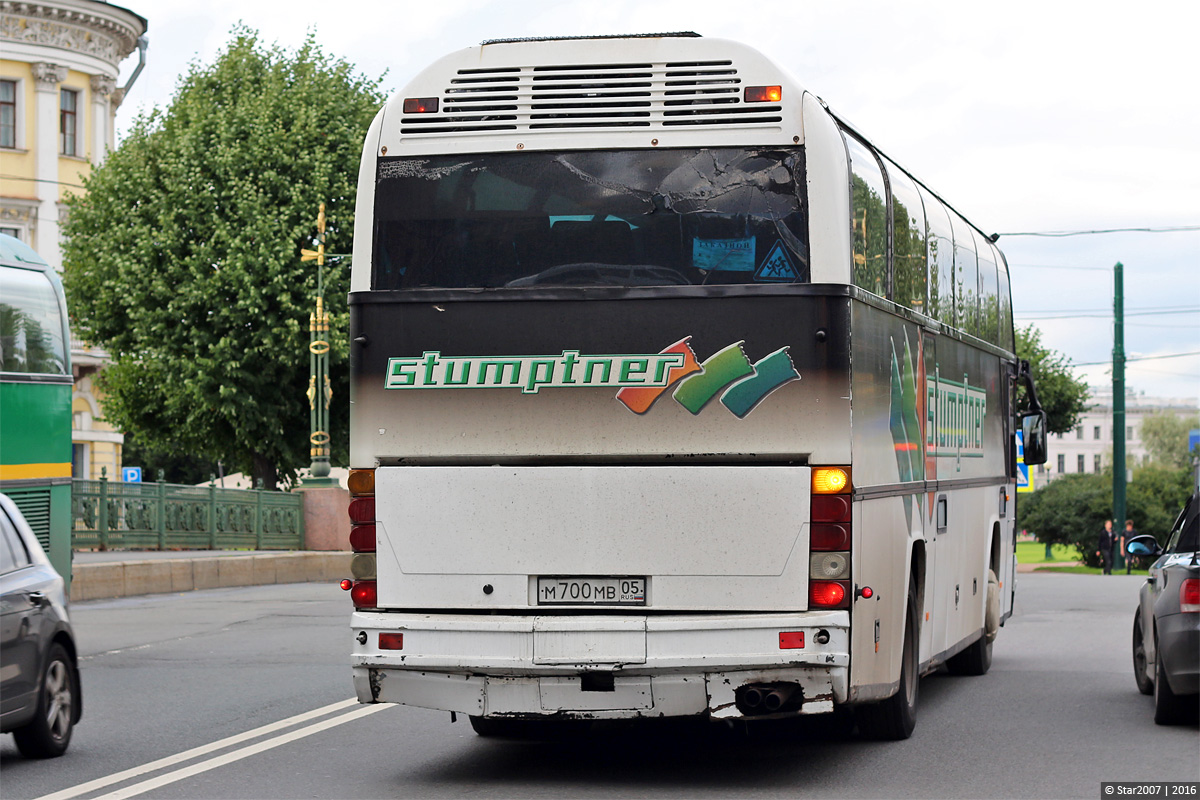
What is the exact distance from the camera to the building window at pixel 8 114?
193 ft

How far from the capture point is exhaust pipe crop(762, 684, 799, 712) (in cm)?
843

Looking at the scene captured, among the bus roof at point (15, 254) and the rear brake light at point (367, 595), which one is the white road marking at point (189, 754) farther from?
the bus roof at point (15, 254)

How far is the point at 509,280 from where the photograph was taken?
873cm

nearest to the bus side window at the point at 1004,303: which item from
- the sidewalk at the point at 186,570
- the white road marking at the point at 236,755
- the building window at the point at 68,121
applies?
the white road marking at the point at 236,755

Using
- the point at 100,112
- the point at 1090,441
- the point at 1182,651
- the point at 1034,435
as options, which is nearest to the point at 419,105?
the point at 1182,651

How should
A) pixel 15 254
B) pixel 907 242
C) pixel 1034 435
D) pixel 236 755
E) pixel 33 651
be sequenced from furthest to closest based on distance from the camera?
pixel 1034 435 < pixel 15 254 < pixel 907 242 < pixel 236 755 < pixel 33 651

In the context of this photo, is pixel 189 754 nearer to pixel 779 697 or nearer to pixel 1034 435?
pixel 779 697

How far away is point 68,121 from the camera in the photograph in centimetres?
6088

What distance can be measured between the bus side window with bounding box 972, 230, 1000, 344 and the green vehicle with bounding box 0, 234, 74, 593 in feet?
26.2

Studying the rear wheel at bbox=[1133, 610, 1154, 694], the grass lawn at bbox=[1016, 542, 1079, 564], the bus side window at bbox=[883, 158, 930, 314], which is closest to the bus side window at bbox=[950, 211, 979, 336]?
the bus side window at bbox=[883, 158, 930, 314]

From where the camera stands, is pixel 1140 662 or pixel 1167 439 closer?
pixel 1140 662

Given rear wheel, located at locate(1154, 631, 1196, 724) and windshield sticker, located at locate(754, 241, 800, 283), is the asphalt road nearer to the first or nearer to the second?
rear wheel, located at locate(1154, 631, 1196, 724)

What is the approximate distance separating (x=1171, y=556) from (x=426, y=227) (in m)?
5.41

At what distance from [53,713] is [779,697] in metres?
4.32
